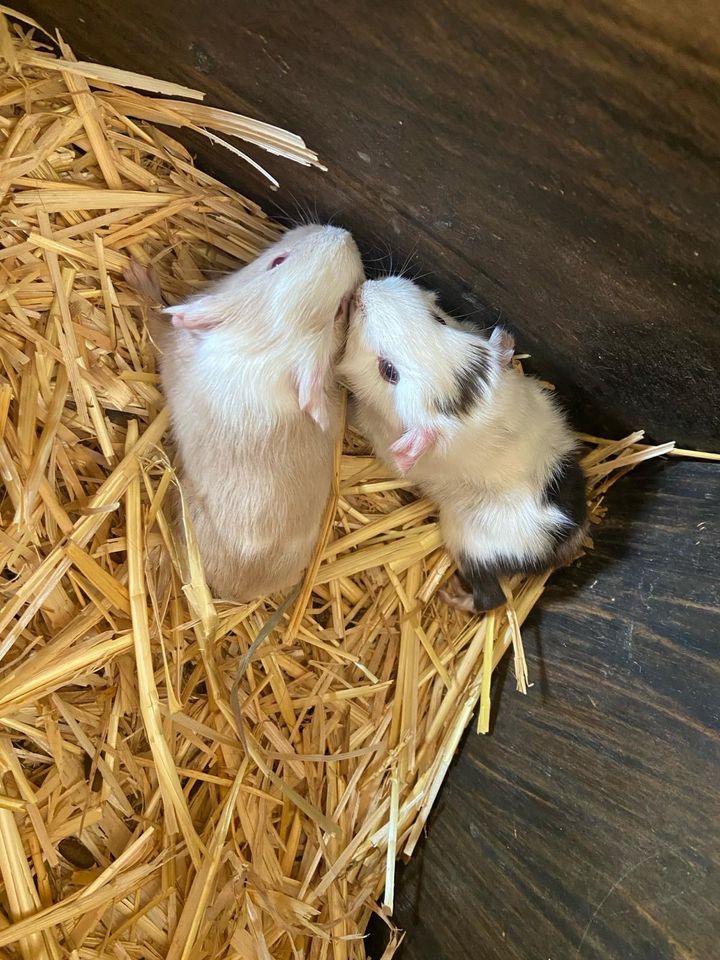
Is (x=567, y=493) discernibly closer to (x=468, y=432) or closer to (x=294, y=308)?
(x=468, y=432)

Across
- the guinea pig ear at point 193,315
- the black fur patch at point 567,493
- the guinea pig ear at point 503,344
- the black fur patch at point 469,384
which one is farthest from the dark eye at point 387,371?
the black fur patch at point 567,493

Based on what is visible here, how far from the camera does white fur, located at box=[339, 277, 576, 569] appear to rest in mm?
2201

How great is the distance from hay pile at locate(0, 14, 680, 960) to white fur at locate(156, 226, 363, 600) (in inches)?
4.6

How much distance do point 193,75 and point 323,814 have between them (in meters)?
2.32

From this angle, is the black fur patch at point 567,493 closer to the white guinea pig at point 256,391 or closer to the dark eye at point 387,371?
the dark eye at point 387,371

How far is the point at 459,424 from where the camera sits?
2.27 m

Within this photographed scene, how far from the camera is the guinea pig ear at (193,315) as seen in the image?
217 centimetres

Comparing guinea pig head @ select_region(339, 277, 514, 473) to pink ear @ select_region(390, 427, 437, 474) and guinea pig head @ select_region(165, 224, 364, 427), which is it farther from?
guinea pig head @ select_region(165, 224, 364, 427)

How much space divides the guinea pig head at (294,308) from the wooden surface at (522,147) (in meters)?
0.19

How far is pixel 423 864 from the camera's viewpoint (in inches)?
97.7

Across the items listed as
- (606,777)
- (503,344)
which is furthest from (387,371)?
(606,777)

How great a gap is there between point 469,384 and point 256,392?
649 millimetres

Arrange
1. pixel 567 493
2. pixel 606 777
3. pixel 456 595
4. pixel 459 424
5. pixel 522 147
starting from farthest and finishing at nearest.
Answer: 1. pixel 456 595
2. pixel 567 493
3. pixel 459 424
4. pixel 606 777
5. pixel 522 147

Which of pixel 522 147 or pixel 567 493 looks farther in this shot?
pixel 567 493
